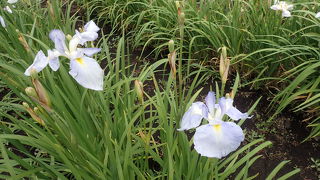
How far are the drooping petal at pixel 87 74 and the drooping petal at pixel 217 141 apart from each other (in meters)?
0.44

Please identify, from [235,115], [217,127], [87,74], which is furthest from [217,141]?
[87,74]

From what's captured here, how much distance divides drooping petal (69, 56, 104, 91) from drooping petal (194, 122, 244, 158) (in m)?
0.44

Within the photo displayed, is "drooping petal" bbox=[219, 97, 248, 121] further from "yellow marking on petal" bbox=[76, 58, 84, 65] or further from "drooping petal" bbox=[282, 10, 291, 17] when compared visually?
"drooping petal" bbox=[282, 10, 291, 17]

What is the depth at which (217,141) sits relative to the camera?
3.19 ft

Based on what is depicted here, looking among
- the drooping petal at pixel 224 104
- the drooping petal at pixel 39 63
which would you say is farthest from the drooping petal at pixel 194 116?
the drooping petal at pixel 39 63

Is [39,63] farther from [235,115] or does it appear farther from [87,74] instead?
[235,115]

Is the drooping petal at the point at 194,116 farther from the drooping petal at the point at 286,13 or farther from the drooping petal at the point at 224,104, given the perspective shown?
the drooping petal at the point at 286,13

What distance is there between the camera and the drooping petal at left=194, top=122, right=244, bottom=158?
97cm

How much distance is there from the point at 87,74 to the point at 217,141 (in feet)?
1.77

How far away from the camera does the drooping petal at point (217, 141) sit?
3.19ft

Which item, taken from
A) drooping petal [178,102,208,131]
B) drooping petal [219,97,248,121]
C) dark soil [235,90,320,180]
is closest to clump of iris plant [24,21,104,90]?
drooping petal [178,102,208,131]

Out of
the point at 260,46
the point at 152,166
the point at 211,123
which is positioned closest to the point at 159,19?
the point at 260,46

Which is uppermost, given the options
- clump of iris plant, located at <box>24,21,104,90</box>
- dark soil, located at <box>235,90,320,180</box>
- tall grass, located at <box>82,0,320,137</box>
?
clump of iris plant, located at <box>24,21,104,90</box>

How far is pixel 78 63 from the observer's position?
4.01 ft
